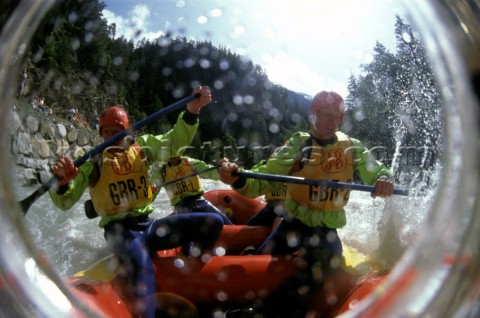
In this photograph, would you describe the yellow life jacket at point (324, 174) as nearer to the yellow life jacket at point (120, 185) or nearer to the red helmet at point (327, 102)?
the red helmet at point (327, 102)

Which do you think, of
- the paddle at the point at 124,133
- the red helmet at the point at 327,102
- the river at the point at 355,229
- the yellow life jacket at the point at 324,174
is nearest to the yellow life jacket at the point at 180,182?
the river at the point at 355,229

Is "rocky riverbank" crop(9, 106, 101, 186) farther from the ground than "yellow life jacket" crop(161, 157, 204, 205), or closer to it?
farther from the ground

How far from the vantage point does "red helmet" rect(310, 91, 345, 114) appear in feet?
3.48

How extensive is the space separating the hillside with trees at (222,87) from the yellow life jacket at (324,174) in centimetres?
20

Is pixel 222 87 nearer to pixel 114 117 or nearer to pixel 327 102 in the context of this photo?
pixel 327 102

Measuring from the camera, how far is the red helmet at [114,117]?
157 centimetres

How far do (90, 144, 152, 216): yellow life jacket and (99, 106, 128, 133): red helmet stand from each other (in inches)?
6.2

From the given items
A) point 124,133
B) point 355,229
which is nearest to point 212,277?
point 124,133

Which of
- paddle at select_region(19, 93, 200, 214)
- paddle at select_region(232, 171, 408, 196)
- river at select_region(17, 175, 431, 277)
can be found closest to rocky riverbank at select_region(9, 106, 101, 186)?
paddle at select_region(19, 93, 200, 214)

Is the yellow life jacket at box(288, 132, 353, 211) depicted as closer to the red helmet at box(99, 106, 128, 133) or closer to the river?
the river

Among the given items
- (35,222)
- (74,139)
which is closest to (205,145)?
(74,139)

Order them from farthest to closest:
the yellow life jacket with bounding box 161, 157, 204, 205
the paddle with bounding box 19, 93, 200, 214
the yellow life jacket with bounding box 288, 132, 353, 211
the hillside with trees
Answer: the yellow life jacket with bounding box 161, 157, 204, 205, the yellow life jacket with bounding box 288, 132, 353, 211, the paddle with bounding box 19, 93, 200, 214, the hillside with trees

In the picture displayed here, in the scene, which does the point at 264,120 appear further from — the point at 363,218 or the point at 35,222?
the point at 363,218

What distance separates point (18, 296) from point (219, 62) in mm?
811
